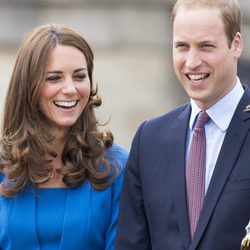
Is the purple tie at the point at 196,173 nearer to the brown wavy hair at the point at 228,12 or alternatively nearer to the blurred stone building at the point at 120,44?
the brown wavy hair at the point at 228,12

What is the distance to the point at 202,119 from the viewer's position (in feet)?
14.1

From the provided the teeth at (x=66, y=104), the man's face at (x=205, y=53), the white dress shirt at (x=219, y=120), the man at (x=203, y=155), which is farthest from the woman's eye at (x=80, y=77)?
the white dress shirt at (x=219, y=120)

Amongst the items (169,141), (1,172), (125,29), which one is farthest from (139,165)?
(125,29)

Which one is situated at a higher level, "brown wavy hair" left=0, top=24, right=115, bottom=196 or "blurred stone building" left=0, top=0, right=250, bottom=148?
"blurred stone building" left=0, top=0, right=250, bottom=148

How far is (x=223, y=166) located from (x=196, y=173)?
0.45 ft

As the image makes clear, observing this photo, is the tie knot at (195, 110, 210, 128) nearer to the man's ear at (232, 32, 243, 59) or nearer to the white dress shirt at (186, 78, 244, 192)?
the white dress shirt at (186, 78, 244, 192)

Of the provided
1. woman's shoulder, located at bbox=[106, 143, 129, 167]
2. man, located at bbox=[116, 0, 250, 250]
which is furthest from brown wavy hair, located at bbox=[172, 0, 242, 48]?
woman's shoulder, located at bbox=[106, 143, 129, 167]

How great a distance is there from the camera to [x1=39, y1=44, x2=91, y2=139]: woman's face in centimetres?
480

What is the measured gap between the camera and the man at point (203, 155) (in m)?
4.14

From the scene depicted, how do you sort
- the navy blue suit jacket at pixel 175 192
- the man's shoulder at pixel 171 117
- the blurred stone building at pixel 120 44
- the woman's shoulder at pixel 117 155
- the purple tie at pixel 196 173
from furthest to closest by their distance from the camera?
the blurred stone building at pixel 120 44, the woman's shoulder at pixel 117 155, the man's shoulder at pixel 171 117, the purple tie at pixel 196 173, the navy blue suit jacket at pixel 175 192

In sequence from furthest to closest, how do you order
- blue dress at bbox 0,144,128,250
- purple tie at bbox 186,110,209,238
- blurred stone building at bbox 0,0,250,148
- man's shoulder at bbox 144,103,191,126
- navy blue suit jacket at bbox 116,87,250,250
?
blurred stone building at bbox 0,0,250,148 → blue dress at bbox 0,144,128,250 → man's shoulder at bbox 144,103,191,126 → purple tie at bbox 186,110,209,238 → navy blue suit jacket at bbox 116,87,250,250

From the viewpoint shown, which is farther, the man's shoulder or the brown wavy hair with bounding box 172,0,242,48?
the man's shoulder

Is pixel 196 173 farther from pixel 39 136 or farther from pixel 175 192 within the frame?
pixel 39 136

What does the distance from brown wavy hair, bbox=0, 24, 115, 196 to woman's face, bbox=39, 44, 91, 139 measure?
1.2 inches
